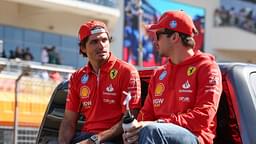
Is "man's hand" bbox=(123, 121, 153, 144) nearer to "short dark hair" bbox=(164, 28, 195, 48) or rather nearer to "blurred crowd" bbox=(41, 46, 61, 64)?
"short dark hair" bbox=(164, 28, 195, 48)

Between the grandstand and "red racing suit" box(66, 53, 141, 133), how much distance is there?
4.82m

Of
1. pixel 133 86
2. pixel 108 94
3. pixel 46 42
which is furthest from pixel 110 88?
pixel 46 42

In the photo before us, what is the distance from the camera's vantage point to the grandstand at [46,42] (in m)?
9.86

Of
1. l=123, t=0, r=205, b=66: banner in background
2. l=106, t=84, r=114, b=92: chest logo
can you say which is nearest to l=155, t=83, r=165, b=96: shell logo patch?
l=106, t=84, r=114, b=92: chest logo

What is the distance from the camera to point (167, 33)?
12.7ft

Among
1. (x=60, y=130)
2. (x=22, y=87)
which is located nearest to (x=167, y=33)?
(x=60, y=130)

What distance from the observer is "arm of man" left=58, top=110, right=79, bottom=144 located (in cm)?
463

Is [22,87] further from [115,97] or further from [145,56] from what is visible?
[145,56]

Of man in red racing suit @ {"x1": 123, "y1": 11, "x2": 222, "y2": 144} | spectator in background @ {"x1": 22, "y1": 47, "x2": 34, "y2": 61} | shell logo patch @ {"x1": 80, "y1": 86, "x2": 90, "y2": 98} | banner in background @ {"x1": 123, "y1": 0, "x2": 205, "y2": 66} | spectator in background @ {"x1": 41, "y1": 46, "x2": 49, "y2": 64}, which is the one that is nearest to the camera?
man in red racing suit @ {"x1": 123, "y1": 11, "x2": 222, "y2": 144}

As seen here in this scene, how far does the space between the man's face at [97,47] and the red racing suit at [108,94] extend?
2.6 inches

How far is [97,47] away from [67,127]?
2.13 feet

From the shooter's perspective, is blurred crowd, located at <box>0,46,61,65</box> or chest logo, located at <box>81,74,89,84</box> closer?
chest logo, located at <box>81,74,89,84</box>

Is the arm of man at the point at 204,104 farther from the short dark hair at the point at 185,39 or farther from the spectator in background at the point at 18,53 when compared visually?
the spectator in background at the point at 18,53

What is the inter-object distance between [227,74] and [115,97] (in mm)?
933
